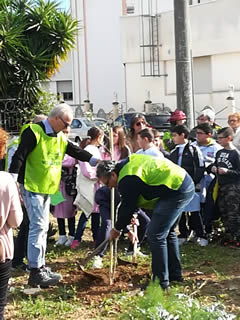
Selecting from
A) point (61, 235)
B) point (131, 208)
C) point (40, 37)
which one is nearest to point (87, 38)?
point (40, 37)

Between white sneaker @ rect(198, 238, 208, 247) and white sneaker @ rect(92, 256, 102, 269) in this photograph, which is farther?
white sneaker @ rect(198, 238, 208, 247)

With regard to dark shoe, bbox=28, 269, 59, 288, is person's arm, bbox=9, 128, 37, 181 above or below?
above

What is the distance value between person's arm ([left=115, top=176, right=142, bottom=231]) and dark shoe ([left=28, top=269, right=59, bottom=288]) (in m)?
1.12

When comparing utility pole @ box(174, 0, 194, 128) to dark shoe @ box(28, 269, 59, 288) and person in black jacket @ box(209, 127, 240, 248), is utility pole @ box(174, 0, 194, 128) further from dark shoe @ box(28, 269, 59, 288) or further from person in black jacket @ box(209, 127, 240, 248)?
dark shoe @ box(28, 269, 59, 288)

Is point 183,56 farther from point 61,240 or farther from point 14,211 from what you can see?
point 14,211

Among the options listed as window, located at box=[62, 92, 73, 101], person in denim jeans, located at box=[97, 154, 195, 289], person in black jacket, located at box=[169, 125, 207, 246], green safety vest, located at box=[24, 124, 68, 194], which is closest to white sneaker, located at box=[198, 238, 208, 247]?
person in black jacket, located at box=[169, 125, 207, 246]

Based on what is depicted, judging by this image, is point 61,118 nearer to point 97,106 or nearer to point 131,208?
point 131,208

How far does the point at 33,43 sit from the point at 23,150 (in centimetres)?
555

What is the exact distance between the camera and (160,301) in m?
4.00

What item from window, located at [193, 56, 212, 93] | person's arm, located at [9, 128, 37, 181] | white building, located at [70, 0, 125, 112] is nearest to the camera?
person's arm, located at [9, 128, 37, 181]

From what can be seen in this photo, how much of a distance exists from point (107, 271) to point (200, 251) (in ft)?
5.18

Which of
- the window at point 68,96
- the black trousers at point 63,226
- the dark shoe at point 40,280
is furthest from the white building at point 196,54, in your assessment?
the dark shoe at point 40,280

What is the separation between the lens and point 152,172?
5.65m

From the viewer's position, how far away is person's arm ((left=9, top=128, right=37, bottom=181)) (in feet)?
20.2
